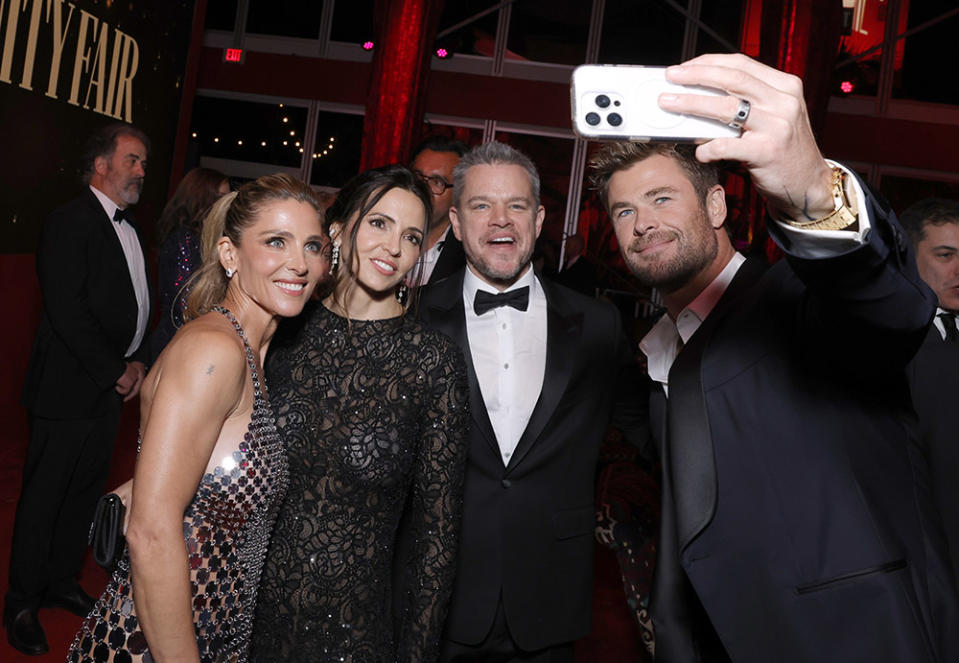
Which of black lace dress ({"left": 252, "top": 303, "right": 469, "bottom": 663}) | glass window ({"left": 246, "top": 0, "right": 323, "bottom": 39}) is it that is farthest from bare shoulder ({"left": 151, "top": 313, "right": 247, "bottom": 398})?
glass window ({"left": 246, "top": 0, "right": 323, "bottom": 39})

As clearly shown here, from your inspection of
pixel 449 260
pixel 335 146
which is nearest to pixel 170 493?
pixel 449 260

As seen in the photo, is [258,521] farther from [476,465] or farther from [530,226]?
[530,226]

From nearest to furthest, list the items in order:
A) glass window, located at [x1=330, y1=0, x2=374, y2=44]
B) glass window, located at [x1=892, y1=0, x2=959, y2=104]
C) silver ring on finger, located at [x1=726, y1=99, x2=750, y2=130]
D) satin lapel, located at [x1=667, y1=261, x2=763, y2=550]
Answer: silver ring on finger, located at [x1=726, y1=99, x2=750, y2=130], satin lapel, located at [x1=667, y1=261, x2=763, y2=550], glass window, located at [x1=892, y1=0, x2=959, y2=104], glass window, located at [x1=330, y1=0, x2=374, y2=44]

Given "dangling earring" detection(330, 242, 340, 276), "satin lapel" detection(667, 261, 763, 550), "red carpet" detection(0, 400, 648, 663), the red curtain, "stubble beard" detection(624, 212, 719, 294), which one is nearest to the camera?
"satin lapel" detection(667, 261, 763, 550)

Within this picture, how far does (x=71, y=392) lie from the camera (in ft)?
10.9

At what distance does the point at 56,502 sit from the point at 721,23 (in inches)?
362

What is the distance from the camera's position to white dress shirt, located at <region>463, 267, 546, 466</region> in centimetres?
224

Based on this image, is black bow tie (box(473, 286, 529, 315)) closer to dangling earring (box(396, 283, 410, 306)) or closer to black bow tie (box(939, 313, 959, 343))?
dangling earring (box(396, 283, 410, 306))

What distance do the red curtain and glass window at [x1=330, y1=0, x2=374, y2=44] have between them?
5.66ft

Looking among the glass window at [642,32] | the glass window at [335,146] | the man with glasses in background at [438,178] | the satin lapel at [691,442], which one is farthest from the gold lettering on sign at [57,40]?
the glass window at [642,32]

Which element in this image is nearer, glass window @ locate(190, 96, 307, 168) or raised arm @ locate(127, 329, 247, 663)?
raised arm @ locate(127, 329, 247, 663)

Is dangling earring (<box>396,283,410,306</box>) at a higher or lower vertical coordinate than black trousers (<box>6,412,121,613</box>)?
higher

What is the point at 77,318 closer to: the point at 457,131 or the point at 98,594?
the point at 98,594

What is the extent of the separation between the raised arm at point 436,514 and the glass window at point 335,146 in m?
8.31
